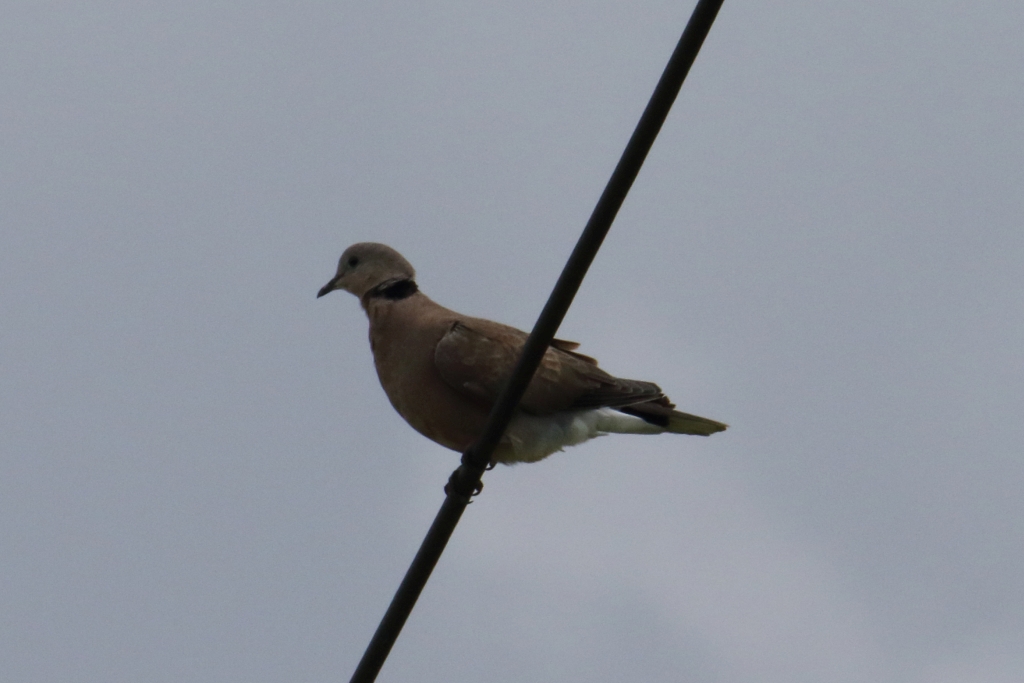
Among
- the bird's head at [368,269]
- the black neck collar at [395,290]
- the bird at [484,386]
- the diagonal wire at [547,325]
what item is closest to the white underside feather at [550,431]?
the bird at [484,386]

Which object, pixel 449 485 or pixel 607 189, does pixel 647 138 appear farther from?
pixel 449 485

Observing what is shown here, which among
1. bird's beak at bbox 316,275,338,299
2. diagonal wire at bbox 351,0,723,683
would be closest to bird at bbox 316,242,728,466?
bird's beak at bbox 316,275,338,299

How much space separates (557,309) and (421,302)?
9.74 feet

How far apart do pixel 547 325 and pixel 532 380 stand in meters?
2.54

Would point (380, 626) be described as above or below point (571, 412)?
below

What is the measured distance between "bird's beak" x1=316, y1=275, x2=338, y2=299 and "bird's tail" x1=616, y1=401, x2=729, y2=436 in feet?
6.09

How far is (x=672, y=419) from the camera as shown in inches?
268

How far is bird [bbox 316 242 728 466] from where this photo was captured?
6043 millimetres

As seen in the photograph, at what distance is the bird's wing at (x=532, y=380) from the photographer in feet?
19.7

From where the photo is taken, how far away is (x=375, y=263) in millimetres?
7145

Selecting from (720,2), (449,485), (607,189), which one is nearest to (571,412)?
(449,485)

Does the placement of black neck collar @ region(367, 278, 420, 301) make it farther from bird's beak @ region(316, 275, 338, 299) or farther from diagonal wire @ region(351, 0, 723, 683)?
diagonal wire @ region(351, 0, 723, 683)

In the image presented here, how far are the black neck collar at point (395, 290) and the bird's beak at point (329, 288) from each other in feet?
1.72

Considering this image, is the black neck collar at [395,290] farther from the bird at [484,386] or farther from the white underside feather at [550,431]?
the white underside feather at [550,431]
